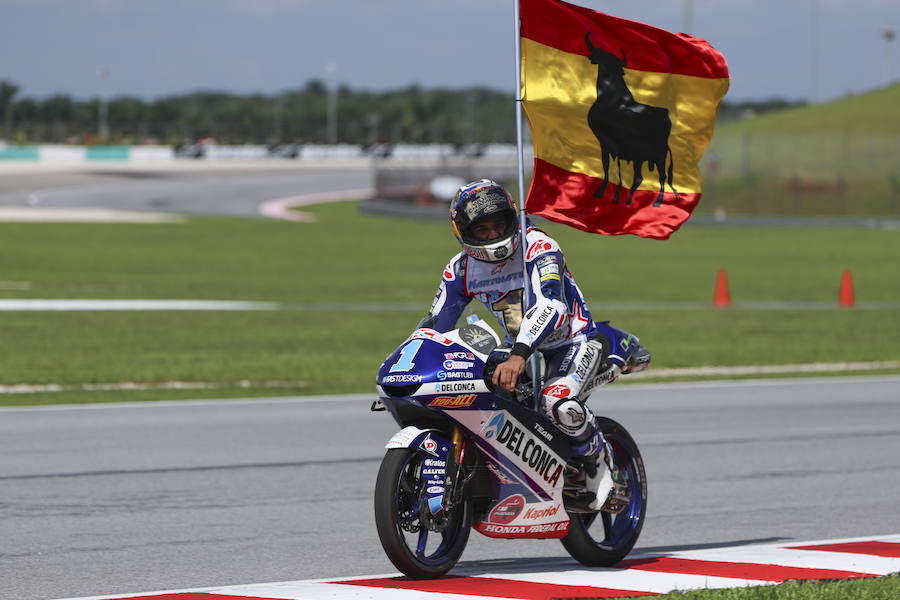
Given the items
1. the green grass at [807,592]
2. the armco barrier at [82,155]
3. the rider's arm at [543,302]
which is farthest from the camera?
the armco barrier at [82,155]

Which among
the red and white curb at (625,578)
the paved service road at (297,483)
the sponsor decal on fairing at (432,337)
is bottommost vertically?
the paved service road at (297,483)

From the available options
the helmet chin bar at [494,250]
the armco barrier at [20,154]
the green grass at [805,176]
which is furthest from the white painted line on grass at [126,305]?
the armco barrier at [20,154]

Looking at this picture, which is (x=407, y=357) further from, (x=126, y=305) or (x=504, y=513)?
(x=126, y=305)

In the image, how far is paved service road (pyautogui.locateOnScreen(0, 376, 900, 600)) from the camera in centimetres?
764

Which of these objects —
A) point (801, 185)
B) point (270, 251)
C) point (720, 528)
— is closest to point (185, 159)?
point (801, 185)

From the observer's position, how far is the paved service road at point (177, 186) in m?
67.8

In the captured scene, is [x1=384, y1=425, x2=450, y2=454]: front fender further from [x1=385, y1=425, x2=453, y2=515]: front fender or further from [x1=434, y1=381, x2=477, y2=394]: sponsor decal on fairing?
[x1=434, y1=381, x2=477, y2=394]: sponsor decal on fairing

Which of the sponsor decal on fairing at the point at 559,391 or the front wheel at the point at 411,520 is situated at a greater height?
the sponsor decal on fairing at the point at 559,391

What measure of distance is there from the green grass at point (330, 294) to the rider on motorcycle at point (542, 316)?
832 cm

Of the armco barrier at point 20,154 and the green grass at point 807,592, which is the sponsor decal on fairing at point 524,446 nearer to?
the green grass at point 807,592

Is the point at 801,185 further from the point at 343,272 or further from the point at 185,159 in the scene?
the point at 185,159

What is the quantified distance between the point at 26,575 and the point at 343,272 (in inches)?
1101

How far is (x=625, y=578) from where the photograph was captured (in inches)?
284

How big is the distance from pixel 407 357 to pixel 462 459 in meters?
0.58
